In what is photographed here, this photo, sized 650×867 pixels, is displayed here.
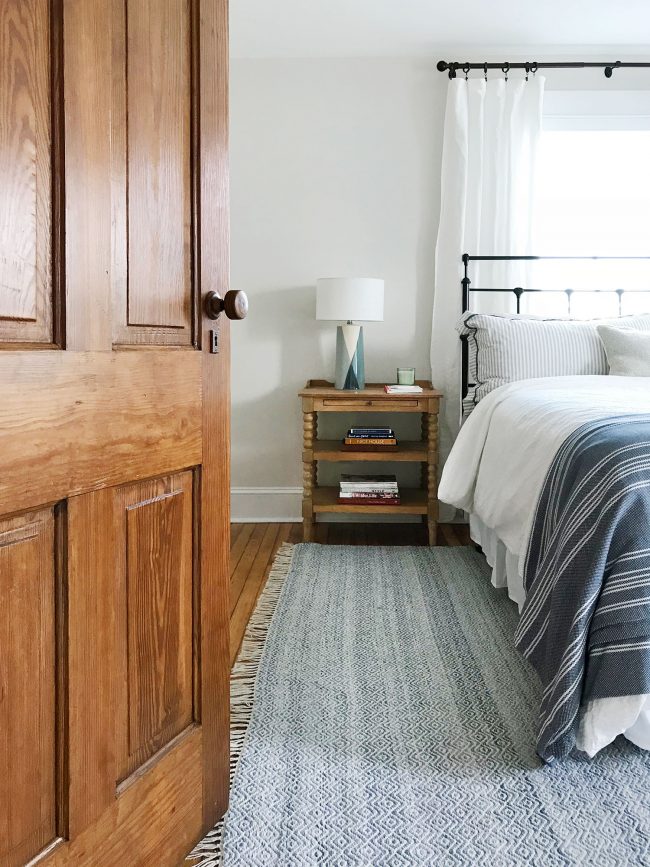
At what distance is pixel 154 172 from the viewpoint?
1.14 m

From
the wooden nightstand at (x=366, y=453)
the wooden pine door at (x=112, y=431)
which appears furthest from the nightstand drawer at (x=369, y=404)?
the wooden pine door at (x=112, y=431)

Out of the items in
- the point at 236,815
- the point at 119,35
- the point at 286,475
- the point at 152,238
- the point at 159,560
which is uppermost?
the point at 119,35

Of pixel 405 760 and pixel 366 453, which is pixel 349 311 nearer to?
pixel 366 453

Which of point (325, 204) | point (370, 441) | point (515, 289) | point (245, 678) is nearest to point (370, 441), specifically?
point (370, 441)

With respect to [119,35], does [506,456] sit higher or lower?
lower

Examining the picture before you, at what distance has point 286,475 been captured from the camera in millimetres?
4047

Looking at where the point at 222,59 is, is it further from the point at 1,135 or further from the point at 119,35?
the point at 1,135

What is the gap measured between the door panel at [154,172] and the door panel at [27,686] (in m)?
0.32

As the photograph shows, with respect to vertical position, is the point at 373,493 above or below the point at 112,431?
below

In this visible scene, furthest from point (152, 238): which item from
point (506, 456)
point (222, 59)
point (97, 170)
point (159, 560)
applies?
point (506, 456)

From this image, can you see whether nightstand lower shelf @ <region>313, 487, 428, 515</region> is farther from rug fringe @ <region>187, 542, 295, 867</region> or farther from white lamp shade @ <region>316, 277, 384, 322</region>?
white lamp shade @ <region>316, 277, 384, 322</region>

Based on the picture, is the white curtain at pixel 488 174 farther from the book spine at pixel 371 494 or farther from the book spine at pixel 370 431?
the book spine at pixel 371 494

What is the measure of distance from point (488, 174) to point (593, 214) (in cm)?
62

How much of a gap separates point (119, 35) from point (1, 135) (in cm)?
31
